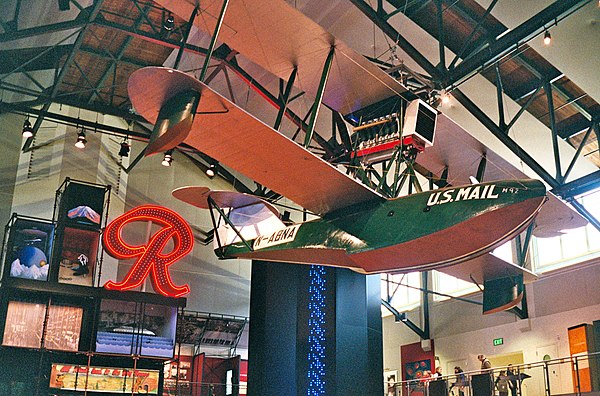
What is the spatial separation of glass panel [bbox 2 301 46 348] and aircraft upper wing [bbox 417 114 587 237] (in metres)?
12.5

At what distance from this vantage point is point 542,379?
16.1m

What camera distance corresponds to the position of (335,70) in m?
12.3

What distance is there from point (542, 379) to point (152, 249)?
42.3 feet

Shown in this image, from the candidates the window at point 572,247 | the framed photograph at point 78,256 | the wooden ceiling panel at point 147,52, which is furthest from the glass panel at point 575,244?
the framed photograph at point 78,256

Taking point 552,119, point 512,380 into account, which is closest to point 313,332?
→ point 512,380

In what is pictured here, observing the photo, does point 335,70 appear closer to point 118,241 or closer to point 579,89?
point 579,89

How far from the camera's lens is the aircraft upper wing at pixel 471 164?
1483 centimetres

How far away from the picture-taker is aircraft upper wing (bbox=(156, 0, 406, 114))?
1127 cm

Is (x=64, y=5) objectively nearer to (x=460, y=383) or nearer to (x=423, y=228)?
(x=423, y=228)

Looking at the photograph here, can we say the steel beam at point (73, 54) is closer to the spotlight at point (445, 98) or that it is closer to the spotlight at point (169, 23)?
the spotlight at point (169, 23)

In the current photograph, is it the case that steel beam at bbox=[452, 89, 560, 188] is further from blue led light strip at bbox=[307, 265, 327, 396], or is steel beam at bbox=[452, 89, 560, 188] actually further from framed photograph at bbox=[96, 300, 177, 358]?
framed photograph at bbox=[96, 300, 177, 358]

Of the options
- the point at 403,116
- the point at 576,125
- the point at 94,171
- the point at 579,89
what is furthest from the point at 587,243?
the point at 94,171

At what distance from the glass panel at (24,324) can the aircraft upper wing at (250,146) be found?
1236 cm

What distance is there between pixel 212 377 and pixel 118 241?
891 centimetres
